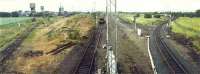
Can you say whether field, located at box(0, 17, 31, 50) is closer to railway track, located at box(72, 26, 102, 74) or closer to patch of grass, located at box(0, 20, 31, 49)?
patch of grass, located at box(0, 20, 31, 49)

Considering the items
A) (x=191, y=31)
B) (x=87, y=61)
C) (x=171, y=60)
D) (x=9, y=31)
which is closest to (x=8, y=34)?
(x=9, y=31)

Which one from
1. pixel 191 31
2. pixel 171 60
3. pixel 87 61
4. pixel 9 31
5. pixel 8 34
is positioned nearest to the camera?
pixel 87 61

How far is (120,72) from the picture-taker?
41.4 meters

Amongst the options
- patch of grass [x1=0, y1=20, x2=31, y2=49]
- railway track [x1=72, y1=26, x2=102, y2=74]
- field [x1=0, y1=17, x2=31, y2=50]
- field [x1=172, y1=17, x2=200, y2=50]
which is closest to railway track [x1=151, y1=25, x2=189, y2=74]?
field [x1=172, y1=17, x2=200, y2=50]

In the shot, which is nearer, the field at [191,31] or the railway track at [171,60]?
the railway track at [171,60]

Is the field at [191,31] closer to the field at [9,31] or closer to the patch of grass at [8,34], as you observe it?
the patch of grass at [8,34]

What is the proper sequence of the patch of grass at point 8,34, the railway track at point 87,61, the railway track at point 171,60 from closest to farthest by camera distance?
the railway track at point 87,61 → the railway track at point 171,60 → the patch of grass at point 8,34

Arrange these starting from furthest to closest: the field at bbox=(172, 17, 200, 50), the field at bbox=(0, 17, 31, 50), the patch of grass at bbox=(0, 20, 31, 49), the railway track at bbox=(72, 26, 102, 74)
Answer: the field at bbox=(0, 17, 31, 50) < the patch of grass at bbox=(0, 20, 31, 49) < the field at bbox=(172, 17, 200, 50) < the railway track at bbox=(72, 26, 102, 74)

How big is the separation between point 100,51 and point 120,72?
1645 centimetres

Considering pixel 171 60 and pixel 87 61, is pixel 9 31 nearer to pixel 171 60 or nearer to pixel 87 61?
pixel 87 61

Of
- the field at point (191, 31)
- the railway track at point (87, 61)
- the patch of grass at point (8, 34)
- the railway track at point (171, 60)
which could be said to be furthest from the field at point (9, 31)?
the field at point (191, 31)

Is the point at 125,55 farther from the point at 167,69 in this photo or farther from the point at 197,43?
the point at 197,43

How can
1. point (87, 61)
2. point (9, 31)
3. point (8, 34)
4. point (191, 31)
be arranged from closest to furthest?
point (87, 61), point (191, 31), point (8, 34), point (9, 31)

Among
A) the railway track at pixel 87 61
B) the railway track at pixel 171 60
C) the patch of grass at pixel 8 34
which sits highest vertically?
the railway track at pixel 87 61
